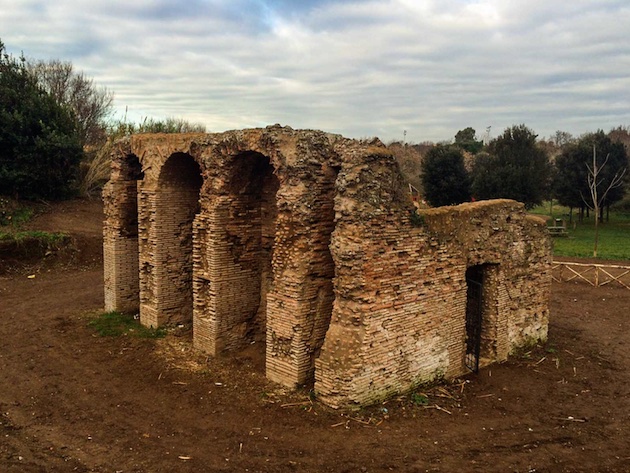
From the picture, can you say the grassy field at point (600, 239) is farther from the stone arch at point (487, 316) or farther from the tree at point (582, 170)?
the stone arch at point (487, 316)

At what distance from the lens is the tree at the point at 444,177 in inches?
1367

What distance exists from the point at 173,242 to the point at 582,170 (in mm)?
29998

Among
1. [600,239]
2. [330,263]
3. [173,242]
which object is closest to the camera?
[330,263]

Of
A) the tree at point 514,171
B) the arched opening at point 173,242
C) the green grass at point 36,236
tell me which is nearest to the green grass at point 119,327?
the arched opening at point 173,242

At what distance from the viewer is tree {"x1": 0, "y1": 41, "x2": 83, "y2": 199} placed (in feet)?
77.2

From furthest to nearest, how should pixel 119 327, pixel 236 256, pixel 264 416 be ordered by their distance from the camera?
1. pixel 119 327
2. pixel 236 256
3. pixel 264 416

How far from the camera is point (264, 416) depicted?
8477 mm

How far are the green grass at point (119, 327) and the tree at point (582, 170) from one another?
2987 centimetres

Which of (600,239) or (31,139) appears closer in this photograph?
(31,139)

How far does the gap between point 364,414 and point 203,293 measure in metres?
4.63

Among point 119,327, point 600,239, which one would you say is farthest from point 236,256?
point 600,239

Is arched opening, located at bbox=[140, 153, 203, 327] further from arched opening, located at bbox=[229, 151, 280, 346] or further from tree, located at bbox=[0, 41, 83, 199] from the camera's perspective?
tree, located at bbox=[0, 41, 83, 199]

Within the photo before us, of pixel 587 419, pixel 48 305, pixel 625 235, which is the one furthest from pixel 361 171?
pixel 625 235

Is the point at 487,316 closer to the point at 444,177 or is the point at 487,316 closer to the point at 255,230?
the point at 255,230
